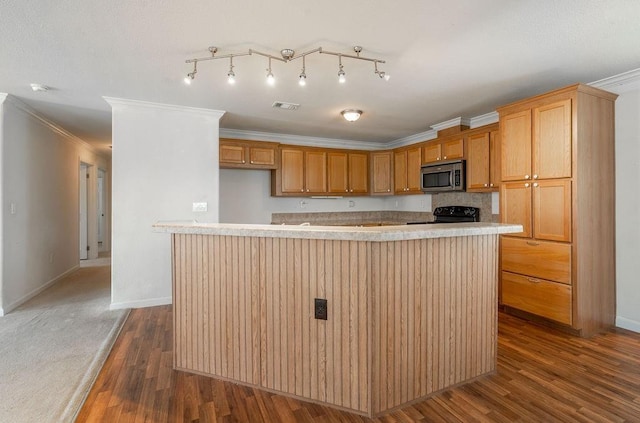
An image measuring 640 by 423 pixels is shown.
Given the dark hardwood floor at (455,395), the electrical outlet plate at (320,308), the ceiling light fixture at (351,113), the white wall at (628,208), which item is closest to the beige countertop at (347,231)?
the electrical outlet plate at (320,308)

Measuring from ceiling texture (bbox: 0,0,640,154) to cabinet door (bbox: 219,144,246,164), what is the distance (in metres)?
0.78

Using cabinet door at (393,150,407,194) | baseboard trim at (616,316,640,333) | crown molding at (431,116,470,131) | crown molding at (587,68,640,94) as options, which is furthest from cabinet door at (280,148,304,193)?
baseboard trim at (616,316,640,333)

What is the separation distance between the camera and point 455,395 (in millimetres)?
2139

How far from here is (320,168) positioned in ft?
18.1

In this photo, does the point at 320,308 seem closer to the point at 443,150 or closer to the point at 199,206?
the point at 199,206

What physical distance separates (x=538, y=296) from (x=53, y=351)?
4.37 metres

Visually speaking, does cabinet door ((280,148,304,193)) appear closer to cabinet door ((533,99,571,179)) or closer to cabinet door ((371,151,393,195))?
cabinet door ((371,151,393,195))

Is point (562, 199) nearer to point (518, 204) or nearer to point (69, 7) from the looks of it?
point (518, 204)

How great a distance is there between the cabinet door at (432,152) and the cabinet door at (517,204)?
1.38 meters

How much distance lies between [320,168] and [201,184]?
2024 mm

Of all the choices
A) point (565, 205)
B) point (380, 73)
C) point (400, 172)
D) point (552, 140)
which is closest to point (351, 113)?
Answer: point (380, 73)

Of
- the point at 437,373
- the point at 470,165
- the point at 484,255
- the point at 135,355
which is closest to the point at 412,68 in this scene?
the point at 484,255

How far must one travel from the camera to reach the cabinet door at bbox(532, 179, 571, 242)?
3.07m

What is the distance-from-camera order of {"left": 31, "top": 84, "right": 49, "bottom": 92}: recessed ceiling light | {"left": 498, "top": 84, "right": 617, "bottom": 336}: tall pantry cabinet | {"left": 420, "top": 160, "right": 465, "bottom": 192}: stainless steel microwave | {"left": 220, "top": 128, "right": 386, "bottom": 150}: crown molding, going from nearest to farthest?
1. {"left": 498, "top": 84, "right": 617, "bottom": 336}: tall pantry cabinet
2. {"left": 31, "top": 84, "right": 49, "bottom": 92}: recessed ceiling light
3. {"left": 420, "top": 160, "right": 465, "bottom": 192}: stainless steel microwave
4. {"left": 220, "top": 128, "right": 386, "bottom": 150}: crown molding
